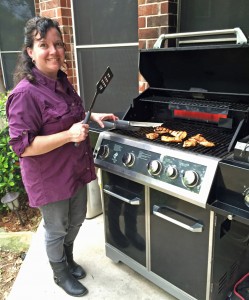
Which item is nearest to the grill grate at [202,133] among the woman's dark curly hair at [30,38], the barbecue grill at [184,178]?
the barbecue grill at [184,178]

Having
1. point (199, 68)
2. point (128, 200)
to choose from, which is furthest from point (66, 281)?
point (199, 68)

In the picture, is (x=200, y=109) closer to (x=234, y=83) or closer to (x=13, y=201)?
(x=234, y=83)

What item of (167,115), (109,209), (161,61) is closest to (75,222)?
(109,209)

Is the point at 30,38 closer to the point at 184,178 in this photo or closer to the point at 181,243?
the point at 184,178

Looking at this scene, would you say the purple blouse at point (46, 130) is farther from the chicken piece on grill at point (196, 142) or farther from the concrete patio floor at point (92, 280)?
the concrete patio floor at point (92, 280)

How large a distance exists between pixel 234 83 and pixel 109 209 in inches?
47.5

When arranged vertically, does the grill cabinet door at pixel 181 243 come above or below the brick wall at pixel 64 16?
below

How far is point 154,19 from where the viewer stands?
2.33 m

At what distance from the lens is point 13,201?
9.93ft

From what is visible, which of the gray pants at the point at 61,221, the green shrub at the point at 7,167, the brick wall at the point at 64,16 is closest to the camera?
the gray pants at the point at 61,221

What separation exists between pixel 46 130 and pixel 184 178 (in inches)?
31.9

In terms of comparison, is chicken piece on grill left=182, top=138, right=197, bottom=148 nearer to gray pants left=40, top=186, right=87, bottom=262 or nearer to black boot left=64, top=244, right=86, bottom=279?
gray pants left=40, top=186, right=87, bottom=262

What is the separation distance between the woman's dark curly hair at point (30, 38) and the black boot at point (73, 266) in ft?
4.14

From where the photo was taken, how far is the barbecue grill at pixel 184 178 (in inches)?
57.1
